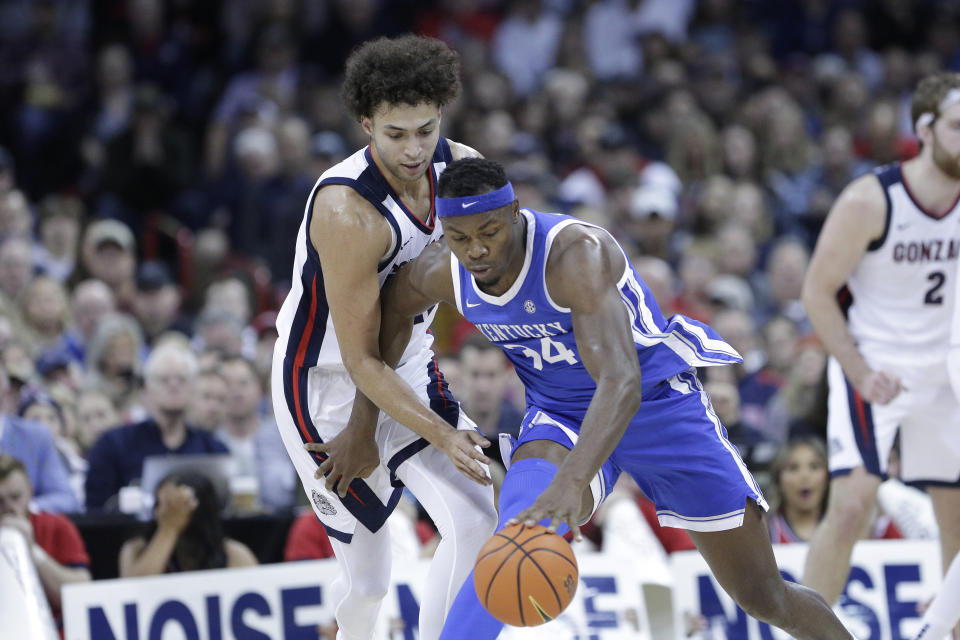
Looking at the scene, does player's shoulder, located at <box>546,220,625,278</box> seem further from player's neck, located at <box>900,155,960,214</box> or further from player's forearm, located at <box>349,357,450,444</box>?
player's neck, located at <box>900,155,960,214</box>

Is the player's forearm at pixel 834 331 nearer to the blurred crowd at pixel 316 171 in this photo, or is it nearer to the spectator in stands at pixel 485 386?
the blurred crowd at pixel 316 171

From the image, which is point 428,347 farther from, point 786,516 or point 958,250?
point 786,516

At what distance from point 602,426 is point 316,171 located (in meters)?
7.52

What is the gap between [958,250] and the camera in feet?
19.5

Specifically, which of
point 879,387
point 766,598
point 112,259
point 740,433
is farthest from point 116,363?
point 766,598

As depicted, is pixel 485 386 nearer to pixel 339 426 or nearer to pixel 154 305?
pixel 339 426

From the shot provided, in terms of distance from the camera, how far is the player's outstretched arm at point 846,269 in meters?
5.91

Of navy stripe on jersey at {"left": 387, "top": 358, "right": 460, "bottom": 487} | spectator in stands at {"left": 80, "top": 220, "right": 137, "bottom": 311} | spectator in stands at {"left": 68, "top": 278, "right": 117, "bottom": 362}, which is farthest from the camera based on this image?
spectator in stands at {"left": 80, "top": 220, "right": 137, "bottom": 311}

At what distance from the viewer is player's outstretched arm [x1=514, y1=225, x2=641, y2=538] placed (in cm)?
415

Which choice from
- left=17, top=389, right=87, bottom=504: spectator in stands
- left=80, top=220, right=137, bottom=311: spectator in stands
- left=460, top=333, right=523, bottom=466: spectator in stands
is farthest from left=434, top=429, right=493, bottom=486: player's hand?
left=80, top=220, right=137, bottom=311: spectator in stands

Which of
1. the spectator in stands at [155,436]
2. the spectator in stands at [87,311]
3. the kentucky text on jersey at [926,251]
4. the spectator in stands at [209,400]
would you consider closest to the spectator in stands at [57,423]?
the spectator in stands at [155,436]

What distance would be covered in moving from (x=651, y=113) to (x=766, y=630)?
7.12m

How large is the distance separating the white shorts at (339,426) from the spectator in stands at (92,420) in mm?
3358

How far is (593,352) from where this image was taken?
431cm
